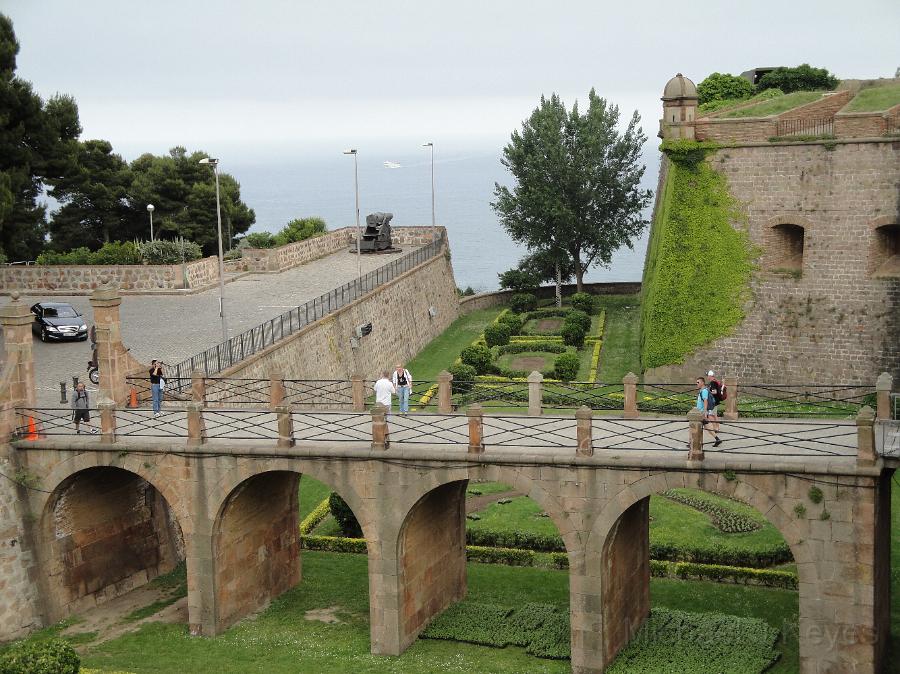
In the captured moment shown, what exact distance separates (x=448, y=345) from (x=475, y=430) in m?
32.3

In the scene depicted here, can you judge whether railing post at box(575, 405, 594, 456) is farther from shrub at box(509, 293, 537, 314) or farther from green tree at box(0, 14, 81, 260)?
shrub at box(509, 293, 537, 314)

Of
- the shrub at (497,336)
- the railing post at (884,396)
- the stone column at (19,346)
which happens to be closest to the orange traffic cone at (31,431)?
the stone column at (19,346)

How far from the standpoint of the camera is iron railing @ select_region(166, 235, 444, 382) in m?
36.3

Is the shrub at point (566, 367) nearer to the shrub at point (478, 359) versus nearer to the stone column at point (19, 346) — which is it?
the shrub at point (478, 359)

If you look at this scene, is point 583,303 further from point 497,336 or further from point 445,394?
point 445,394

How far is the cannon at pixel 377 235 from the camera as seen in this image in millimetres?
65125

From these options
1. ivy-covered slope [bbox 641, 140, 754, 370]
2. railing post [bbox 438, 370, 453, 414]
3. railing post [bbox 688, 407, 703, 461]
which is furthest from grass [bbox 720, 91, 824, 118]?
railing post [bbox 688, 407, 703, 461]

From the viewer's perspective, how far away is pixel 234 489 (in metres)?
26.9

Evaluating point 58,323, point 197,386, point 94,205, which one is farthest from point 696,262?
point 94,205

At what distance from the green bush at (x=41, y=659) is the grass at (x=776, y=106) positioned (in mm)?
32850

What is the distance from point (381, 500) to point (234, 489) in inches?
140

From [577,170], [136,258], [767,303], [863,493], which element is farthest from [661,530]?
[577,170]

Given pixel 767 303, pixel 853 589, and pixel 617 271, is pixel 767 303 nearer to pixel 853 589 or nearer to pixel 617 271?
pixel 853 589

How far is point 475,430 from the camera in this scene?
24750 mm
